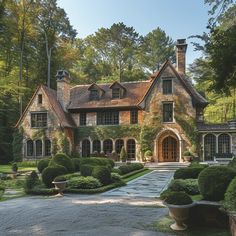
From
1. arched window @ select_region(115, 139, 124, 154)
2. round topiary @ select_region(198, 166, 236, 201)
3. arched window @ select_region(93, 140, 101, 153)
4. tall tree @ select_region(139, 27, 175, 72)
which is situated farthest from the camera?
tall tree @ select_region(139, 27, 175, 72)

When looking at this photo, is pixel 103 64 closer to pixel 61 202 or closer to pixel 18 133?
pixel 18 133

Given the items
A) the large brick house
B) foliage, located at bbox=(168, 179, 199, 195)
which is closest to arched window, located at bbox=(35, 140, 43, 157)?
the large brick house

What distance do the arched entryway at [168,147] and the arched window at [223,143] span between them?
3854mm

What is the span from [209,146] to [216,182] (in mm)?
22170

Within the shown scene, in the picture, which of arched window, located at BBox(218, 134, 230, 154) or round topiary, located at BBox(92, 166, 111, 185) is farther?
arched window, located at BBox(218, 134, 230, 154)

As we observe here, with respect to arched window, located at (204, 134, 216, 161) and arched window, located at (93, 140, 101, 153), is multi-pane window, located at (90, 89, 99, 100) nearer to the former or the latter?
arched window, located at (93, 140, 101, 153)

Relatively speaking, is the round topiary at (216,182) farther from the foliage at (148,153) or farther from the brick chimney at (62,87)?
the brick chimney at (62,87)

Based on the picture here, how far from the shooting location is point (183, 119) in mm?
31719

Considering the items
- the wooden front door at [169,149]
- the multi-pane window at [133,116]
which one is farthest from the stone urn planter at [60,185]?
the multi-pane window at [133,116]

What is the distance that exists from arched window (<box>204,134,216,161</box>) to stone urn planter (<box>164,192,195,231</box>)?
2323 cm

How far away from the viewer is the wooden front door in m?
32.3

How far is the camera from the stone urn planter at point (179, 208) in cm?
823

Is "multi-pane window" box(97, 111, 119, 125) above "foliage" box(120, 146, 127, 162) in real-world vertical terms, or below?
above

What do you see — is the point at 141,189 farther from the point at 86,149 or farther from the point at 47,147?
the point at 47,147
